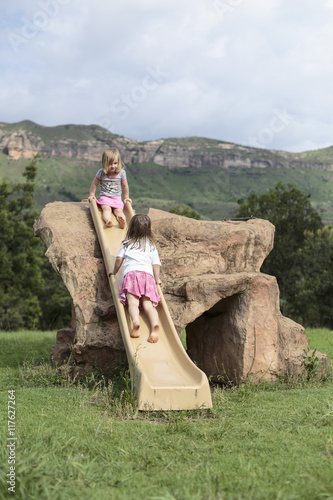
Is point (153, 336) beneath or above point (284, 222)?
beneath

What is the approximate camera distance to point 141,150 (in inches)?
4663

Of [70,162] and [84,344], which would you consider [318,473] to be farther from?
[70,162]

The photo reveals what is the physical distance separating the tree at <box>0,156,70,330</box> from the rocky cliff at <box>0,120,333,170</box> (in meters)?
82.5

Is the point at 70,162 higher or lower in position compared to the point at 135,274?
higher

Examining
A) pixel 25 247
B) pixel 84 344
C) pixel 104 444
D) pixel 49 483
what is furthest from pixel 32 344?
pixel 25 247

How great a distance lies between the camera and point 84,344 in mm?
6699

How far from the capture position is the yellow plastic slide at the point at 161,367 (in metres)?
5.33

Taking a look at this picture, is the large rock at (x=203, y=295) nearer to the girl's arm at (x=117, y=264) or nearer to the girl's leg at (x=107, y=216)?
the girl's leg at (x=107, y=216)

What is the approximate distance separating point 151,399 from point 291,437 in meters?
1.59

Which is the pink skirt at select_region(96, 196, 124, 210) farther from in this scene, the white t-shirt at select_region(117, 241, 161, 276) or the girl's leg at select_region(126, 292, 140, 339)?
the girl's leg at select_region(126, 292, 140, 339)

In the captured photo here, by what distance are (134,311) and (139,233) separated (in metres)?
1.20

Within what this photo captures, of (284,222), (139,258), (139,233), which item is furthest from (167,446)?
(284,222)

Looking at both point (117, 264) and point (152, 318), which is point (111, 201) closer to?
point (117, 264)

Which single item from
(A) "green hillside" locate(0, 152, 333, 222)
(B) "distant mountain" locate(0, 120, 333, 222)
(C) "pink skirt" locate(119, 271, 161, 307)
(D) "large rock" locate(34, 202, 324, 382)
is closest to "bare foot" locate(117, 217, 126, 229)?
(D) "large rock" locate(34, 202, 324, 382)
